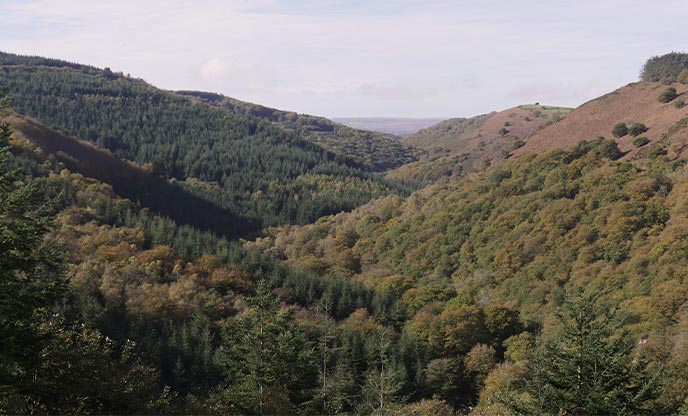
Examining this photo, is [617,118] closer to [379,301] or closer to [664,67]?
[664,67]

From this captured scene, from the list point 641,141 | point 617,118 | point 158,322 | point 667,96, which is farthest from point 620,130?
point 158,322

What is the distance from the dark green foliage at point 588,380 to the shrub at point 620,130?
6632 cm

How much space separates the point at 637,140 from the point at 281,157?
462ft

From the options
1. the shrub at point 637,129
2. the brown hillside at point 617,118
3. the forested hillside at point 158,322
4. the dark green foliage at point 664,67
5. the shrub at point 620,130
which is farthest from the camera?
the dark green foliage at point 664,67

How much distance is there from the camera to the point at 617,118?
3189 inches

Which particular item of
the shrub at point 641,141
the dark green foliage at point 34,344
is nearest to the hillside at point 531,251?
the shrub at point 641,141

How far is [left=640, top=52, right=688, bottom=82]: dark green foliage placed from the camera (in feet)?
284

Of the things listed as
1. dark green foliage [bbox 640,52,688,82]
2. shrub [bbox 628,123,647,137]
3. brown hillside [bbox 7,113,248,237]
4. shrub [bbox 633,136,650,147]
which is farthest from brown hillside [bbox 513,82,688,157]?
brown hillside [bbox 7,113,248,237]

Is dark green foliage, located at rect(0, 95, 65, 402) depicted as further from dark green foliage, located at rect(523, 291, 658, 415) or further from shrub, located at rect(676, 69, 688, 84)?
shrub, located at rect(676, 69, 688, 84)

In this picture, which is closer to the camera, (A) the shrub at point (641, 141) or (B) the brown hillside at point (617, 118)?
(A) the shrub at point (641, 141)

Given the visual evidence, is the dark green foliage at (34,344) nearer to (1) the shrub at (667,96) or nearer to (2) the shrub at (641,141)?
(2) the shrub at (641,141)

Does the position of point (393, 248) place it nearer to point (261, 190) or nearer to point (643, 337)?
point (643, 337)

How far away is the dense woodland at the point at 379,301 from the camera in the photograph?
51.0 feet

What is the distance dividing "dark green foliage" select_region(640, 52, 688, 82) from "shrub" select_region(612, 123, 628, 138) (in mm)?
17520
